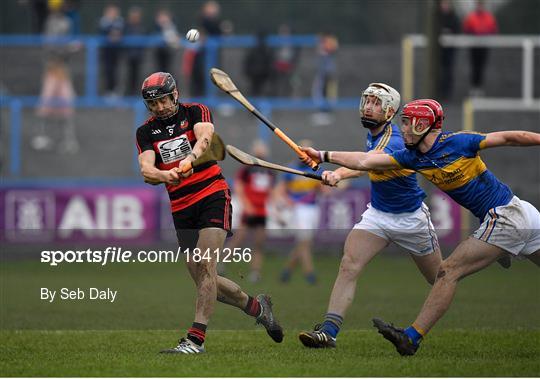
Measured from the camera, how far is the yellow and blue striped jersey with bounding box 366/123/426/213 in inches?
416

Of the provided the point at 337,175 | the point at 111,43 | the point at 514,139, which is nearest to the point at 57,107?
the point at 111,43

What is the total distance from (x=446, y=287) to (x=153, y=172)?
266 centimetres

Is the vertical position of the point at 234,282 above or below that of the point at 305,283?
above

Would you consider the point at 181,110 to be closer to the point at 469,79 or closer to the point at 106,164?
the point at 106,164

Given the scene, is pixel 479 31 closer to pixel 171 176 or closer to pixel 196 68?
pixel 196 68

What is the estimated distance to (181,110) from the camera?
10.4 meters

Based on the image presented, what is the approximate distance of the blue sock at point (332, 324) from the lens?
34.1 ft

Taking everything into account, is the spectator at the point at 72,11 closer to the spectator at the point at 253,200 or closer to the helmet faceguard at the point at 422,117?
the spectator at the point at 253,200

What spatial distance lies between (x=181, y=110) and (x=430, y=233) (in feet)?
8.22

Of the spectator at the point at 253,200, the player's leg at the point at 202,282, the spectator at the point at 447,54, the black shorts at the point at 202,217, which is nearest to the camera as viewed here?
the player's leg at the point at 202,282

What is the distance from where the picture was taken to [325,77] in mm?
26453

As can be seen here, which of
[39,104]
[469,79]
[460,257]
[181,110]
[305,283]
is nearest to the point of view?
[460,257]

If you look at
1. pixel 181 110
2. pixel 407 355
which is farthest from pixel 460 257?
pixel 181 110

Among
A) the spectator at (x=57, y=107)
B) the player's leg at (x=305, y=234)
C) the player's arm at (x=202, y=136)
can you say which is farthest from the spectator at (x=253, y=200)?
the player's arm at (x=202, y=136)
